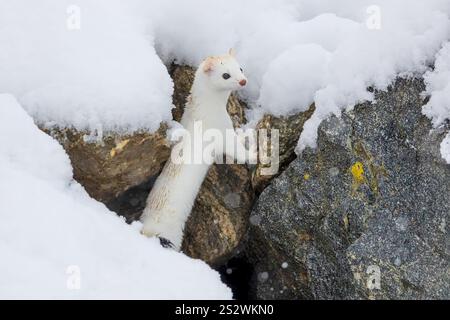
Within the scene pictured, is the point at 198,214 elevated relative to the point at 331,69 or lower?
lower

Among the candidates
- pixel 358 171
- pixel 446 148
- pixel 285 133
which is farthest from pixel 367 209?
pixel 285 133

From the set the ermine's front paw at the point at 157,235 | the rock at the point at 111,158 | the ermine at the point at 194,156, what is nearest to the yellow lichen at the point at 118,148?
the rock at the point at 111,158

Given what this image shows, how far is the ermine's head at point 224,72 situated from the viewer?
221 inches

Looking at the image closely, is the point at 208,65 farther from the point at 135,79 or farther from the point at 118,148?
the point at 118,148

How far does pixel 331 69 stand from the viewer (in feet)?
17.7

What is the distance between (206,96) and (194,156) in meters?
0.61

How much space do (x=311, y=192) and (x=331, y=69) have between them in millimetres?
1135

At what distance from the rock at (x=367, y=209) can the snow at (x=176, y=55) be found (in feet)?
0.66

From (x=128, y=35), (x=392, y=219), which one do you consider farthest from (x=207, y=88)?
(x=392, y=219)

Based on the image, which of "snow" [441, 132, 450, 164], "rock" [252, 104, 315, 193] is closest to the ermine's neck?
"rock" [252, 104, 315, 193]

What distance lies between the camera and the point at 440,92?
493cm

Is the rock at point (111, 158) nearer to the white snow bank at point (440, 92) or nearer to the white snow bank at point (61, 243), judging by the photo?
the white snow bank at point (61, 243)

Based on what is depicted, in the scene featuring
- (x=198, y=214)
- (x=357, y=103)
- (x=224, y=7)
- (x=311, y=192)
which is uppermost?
(x=224, y=7)

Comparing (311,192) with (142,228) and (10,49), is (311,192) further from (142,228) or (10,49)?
(10,49)
